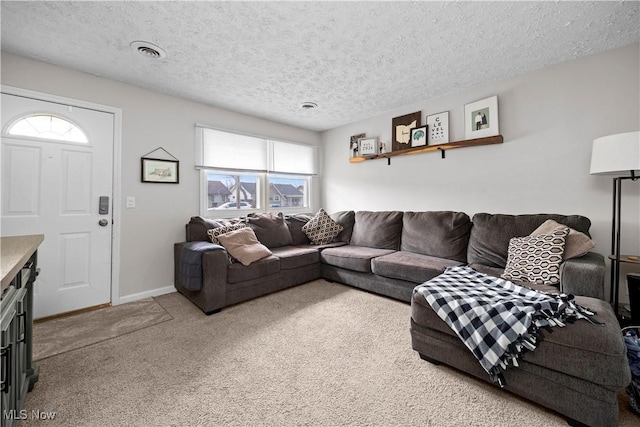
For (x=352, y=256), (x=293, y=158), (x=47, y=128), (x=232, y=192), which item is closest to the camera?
(x=47, y=128)

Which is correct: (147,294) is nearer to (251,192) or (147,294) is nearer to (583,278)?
(251,192)

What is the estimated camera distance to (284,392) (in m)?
1.46

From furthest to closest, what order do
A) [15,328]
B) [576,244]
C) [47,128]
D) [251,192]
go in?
[251,192], [47,128], [576,244], [15,328]

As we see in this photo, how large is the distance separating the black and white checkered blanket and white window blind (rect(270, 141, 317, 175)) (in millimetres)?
3150

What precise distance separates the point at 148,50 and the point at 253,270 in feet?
7.09

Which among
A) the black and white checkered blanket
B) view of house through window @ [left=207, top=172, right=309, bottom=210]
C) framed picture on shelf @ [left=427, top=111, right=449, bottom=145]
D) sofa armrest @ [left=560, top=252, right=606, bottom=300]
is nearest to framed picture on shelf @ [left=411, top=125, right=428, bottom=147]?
framed picture on shelf @ [left=427, top=111, right=449, bottom=145]

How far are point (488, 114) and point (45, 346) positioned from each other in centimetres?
451

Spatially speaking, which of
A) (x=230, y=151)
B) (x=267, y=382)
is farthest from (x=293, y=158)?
(x=267, y=382)

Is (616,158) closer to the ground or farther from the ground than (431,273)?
farther from the ground

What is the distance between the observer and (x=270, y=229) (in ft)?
11.5

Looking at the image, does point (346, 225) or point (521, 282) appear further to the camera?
point (346, 225)

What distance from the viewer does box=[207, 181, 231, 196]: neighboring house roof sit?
3.49 metres

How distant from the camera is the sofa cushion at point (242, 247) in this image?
272cm

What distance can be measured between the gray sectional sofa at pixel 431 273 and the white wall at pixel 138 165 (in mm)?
242
